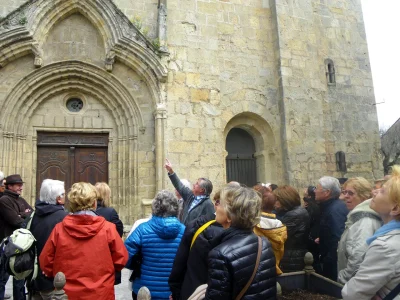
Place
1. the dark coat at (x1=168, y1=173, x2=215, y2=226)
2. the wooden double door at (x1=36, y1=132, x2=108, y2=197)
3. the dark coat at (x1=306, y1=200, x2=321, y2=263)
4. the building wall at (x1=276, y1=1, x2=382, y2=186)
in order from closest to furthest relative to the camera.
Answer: the dark coat at (x1=168, y1=173, x2=215, y2=226), the dark coat at (x1=306, y1=200, x2=321, y2=263), the wooden double door at (x1=36, y1=132, x2=108, y2=197), the building wall at (x1=276, y1=1, x2=382, y2=186)

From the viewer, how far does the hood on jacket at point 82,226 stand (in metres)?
3.07

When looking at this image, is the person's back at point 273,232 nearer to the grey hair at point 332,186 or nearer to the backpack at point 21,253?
the grey hair at point 332,186

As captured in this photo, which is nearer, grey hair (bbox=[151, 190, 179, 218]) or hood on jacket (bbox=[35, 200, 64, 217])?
grey hair (bbox=[151, 190, 179, 218])

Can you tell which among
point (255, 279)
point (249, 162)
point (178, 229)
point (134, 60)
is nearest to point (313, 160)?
point (249, 162)

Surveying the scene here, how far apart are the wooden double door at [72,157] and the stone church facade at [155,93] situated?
0.03 meters

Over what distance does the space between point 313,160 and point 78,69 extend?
677 centimetres

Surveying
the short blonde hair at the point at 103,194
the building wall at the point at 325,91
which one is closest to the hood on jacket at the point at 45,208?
the short blonde hair at the point at 103,194

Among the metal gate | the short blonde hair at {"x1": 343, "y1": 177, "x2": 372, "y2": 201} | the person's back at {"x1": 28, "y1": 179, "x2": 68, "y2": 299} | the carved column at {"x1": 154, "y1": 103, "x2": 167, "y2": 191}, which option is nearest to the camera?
Result: the person's back at {"x1": 28, "y1": 179, "x2": 68, "y2": 299}

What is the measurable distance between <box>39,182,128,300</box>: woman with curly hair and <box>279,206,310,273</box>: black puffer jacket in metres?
2.24

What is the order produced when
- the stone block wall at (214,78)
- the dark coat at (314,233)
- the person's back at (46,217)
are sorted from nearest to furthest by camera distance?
the person's back at (46,217)
the dark coat at (314,233)
the stone block wall at (214,78)

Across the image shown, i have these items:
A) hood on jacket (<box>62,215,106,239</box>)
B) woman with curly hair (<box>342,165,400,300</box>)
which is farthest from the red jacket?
woman with curly hair (<box>342,165,400,300</box>)

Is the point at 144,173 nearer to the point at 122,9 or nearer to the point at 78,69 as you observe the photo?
the point at 78,69

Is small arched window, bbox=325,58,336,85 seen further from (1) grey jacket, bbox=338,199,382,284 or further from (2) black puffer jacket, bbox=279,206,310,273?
(1) grey jacket, bbox=338,199,382,284

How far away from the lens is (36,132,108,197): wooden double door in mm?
9047
